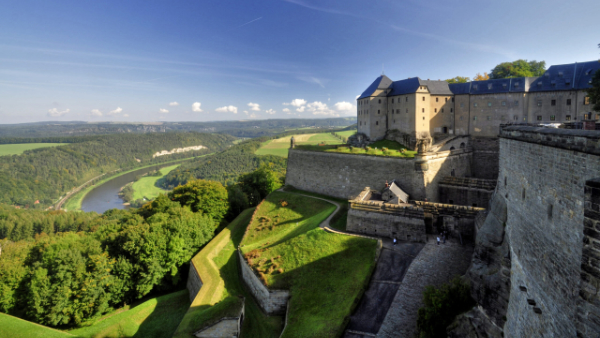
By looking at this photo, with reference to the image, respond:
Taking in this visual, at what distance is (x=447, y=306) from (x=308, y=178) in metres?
26.4

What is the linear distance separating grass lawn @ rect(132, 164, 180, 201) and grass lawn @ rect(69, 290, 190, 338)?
116m

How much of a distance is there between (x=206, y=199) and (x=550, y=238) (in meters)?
35.9

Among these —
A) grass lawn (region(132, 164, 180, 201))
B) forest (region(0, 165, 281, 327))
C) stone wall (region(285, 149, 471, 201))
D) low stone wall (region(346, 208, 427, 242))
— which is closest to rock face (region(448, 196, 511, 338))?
low stone wall (region(346, 208, 427, 242))

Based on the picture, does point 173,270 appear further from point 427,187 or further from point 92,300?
point 427,187

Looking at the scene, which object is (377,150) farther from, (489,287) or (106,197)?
(106,197)

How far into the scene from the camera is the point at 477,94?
36188 millimetres

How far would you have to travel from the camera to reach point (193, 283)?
26.3 meters

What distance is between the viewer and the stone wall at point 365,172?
1085 inches

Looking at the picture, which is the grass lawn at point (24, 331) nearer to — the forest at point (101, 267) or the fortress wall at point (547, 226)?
the forest at point (101, 267)

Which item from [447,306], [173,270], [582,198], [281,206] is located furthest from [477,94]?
[173,270]

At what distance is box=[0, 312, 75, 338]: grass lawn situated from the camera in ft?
64.9

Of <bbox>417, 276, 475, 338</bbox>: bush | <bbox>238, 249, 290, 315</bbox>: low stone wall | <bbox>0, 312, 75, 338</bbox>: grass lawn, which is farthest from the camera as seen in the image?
<bbox>0, 312, 75, 338</bbox>: grass lawn

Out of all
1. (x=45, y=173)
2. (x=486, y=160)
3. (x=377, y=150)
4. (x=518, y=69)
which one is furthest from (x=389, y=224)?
(x=45, y=173)

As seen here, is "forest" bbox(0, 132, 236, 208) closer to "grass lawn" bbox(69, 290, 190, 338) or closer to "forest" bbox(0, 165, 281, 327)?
"forest" bbox(0, 165, 281, 327)
